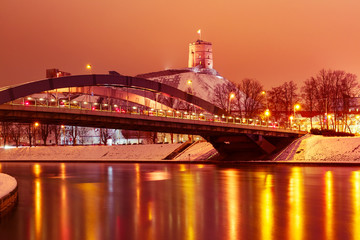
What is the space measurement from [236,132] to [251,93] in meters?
37.4

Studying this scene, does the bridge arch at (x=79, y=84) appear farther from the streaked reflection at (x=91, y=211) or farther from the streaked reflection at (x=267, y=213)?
the streaked reflection at (x=267, y=213)

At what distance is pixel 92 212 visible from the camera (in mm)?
19531

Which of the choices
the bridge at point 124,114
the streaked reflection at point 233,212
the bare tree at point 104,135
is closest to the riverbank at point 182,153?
the bridge at point 124,114

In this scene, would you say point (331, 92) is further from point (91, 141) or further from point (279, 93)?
point (91, 141)

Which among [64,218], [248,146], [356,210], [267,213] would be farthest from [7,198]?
[248,146]

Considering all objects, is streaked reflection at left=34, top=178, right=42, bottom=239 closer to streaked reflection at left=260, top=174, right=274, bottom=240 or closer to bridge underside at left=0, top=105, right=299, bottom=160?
streaked reflection at left=260, top=174, right=274, bottom=240

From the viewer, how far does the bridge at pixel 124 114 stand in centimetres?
4412

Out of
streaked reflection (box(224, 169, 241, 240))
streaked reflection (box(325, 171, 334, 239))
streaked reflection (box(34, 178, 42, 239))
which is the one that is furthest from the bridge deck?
streaked reflection (box(325, 171, 334, 239))

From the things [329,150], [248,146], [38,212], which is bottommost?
[38,212]

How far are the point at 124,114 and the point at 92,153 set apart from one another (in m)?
41.3

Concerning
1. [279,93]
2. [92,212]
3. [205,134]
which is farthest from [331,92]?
[92,212]

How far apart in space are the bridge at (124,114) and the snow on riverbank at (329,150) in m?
4.69

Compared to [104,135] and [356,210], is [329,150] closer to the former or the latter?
[356,210]

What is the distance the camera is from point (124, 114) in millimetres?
49781
